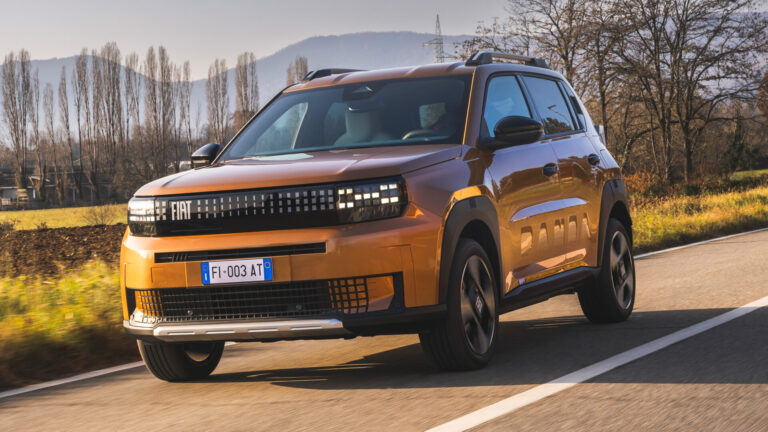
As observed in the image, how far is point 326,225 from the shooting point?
519 cm

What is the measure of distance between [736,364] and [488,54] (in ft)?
8.62

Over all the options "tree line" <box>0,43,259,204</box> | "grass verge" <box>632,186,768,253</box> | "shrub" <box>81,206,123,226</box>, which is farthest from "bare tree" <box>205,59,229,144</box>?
"grass verge" <box>632,186,768,253</box>

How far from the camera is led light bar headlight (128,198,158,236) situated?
5.56 m

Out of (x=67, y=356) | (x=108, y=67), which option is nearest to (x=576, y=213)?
(x=67, y=356)

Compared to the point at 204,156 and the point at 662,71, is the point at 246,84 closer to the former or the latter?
the point at 662,71

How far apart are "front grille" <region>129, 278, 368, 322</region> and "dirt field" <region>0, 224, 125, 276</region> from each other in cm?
824

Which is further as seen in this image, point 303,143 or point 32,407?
point 303,143

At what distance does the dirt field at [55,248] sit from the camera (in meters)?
17.3

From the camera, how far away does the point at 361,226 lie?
519 cm

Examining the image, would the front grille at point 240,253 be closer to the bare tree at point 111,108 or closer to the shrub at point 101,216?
the shrub at point 101,216

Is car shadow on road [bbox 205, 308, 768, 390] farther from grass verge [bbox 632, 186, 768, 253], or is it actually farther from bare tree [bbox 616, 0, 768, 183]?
bare tree [bbox 616, 0, 768, 183]

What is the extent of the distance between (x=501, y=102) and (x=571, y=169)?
861 millimetres

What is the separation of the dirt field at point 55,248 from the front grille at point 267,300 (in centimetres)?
824

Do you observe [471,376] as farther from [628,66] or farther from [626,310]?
[628,66]
